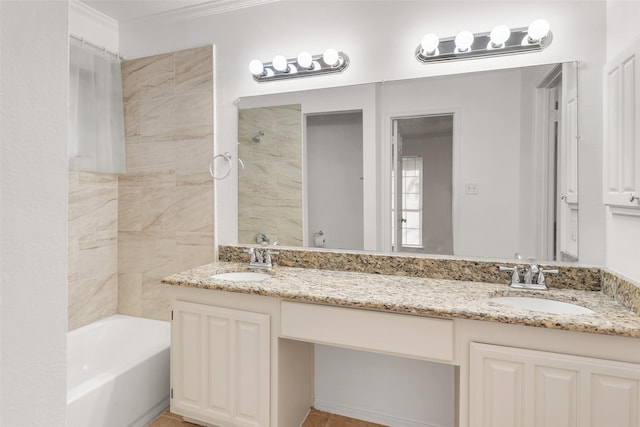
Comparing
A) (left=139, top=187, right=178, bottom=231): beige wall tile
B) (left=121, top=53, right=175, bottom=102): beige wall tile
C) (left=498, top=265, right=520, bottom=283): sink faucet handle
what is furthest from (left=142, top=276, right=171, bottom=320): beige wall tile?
(left=498, top=265, right=520, bottom=283): sink faucet handle

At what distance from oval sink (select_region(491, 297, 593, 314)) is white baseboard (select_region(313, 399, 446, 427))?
831mm

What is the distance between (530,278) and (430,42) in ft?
4.31

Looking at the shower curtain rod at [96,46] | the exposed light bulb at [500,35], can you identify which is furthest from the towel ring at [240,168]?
the exposed light bulb at [500,35]

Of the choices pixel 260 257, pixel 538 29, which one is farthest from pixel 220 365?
pixel 538 29

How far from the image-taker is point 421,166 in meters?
2.03

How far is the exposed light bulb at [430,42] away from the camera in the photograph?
1924mm

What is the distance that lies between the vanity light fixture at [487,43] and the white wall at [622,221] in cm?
25

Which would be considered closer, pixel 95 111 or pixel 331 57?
pixel 331 57

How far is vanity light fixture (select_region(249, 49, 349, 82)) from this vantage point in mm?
2152

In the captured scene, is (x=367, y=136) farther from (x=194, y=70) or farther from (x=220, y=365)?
(x=220, y=365)

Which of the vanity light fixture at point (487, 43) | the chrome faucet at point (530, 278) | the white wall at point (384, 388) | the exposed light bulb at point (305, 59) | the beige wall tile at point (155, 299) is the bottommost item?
the white wall at point (384, 388)

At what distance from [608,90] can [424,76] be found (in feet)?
2.77

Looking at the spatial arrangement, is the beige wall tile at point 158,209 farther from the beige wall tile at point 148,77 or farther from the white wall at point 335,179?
the white wall at point 335,179

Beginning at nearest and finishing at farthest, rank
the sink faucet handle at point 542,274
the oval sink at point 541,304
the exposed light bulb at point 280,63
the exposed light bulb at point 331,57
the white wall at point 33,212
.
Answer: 1. the white wall at point 33,212
2. the oval sink at point 541,304
3. the sink faucet handle at point 542,274
4. the exposed light bulb at point 331,57
5. the exposed light bulb at point 280,63
